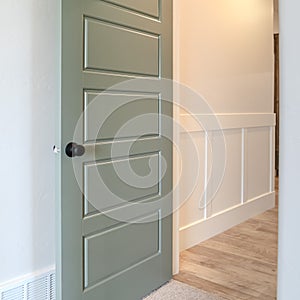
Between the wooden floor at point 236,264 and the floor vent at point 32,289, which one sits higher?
the floor vent at point 32,289

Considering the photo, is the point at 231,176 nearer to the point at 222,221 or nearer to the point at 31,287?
the point at 222,221

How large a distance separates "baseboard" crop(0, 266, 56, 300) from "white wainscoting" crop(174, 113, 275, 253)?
→ 2.87 ft

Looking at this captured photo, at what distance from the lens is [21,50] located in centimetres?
167

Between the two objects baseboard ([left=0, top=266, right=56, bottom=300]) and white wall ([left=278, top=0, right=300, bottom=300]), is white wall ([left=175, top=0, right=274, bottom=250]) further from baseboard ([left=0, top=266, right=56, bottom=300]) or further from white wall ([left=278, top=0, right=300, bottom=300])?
white wall ([left=278, top=0, right=300, bottom=300])

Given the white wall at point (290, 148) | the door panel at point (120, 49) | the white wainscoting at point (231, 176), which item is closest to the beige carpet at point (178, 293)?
the white wainscoting at point (231, 176)

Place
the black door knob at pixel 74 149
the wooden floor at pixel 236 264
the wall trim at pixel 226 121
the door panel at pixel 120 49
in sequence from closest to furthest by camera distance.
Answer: the black door knob at pixel 74 149 < the door panel at pixel 120 49 < the wooden floor at pixel 236 264 < the wall trim at pixel 226 121

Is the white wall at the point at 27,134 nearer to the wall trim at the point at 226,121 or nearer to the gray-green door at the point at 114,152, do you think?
the gray-green door at the point at 114,152

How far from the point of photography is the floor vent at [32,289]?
5.47 ft

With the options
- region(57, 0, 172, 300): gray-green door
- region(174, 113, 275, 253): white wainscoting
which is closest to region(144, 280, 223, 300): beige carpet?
region(57, 0, 172, 300): gray-green door

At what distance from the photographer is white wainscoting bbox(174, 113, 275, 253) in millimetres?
2803

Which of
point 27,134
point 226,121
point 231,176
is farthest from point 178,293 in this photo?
point 226,121

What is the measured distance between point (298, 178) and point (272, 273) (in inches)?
74.3

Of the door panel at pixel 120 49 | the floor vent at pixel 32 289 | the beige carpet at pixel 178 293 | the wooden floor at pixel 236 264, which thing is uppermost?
the door panel at pixel 120 49

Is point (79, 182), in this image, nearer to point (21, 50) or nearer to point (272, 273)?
point (21, 50)
